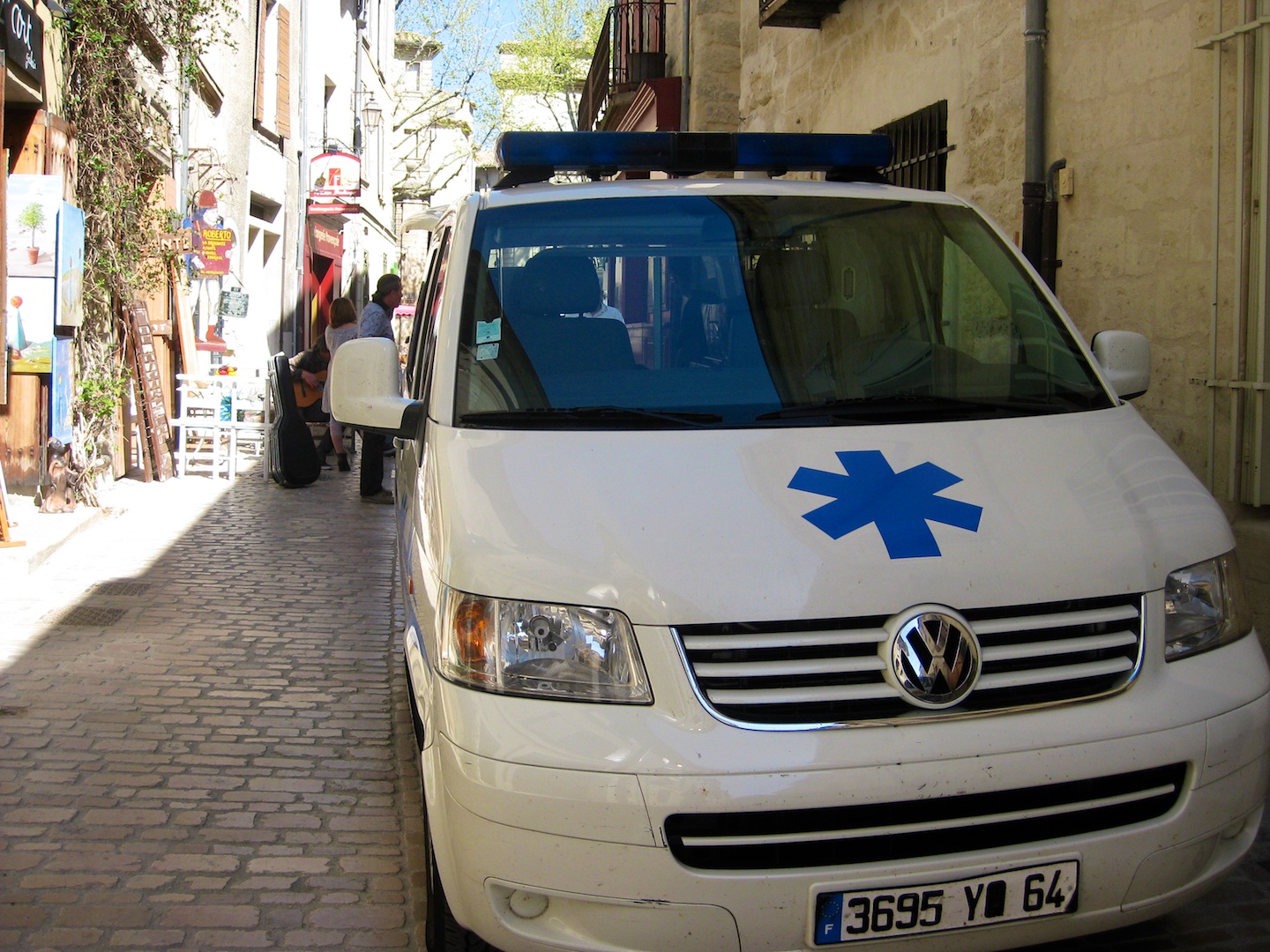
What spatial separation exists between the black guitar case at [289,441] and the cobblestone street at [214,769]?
330cm

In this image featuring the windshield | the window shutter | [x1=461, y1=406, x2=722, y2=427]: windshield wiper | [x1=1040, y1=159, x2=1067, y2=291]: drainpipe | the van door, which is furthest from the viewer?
the window shutter

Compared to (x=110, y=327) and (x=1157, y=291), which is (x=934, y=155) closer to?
(x=1157, y=291)

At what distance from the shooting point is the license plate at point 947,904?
93.8 inches

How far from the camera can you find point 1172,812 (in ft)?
8.43

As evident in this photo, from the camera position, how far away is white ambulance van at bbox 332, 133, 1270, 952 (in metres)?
2.37

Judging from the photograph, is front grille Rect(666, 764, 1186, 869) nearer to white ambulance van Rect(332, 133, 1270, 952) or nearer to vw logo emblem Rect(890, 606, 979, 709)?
white ambulance van Rect(332, 133, 1270, 952)

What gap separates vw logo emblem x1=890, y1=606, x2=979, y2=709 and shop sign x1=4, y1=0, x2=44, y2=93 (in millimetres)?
7895

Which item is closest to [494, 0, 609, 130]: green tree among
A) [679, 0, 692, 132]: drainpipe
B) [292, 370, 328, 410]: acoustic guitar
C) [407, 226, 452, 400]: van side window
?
[679, 0, 692, 132]: drainpipe

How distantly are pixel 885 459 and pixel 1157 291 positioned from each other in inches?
138

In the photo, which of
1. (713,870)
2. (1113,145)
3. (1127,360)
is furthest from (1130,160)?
(713,870)

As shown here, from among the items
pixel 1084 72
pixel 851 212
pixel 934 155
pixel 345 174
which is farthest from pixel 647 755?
pixel 345 174

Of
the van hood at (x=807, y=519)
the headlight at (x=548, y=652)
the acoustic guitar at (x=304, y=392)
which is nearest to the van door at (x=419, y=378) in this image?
the van hood at (x=807, y=519)

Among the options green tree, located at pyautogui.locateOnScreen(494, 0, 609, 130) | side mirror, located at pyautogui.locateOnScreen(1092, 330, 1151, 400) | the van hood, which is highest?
green tree, located at pyautogui.locateOnScreen(494, 0, 609, 130)

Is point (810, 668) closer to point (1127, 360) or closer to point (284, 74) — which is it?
point (1127, 360)
